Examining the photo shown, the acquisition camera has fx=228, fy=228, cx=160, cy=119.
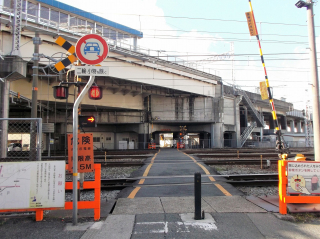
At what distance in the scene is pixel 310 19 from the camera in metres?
7.38

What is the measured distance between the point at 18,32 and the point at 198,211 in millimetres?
18152

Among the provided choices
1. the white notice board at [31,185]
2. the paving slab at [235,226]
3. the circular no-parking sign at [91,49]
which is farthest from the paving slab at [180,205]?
the circular no-parking sign at [91,49]

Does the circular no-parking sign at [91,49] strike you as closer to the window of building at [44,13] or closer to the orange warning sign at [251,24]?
the orange warning sign at [251,24]

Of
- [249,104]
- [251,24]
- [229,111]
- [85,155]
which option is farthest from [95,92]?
[249,104]

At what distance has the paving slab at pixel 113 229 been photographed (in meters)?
4.04

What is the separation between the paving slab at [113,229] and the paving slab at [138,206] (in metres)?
0.33

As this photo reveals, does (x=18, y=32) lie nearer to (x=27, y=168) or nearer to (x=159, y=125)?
(x=27, y=168)

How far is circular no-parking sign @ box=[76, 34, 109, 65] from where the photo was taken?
4660mm

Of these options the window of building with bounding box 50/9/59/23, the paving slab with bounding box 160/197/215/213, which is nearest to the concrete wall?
the window of building with bounding box 50/9/59/23

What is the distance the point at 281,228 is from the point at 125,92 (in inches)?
1115

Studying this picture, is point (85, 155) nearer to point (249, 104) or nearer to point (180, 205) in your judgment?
point (180, 205)

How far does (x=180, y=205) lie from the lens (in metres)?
5.64

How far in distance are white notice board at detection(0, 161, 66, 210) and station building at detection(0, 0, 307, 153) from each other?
15920mm

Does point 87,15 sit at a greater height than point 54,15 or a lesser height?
greater
